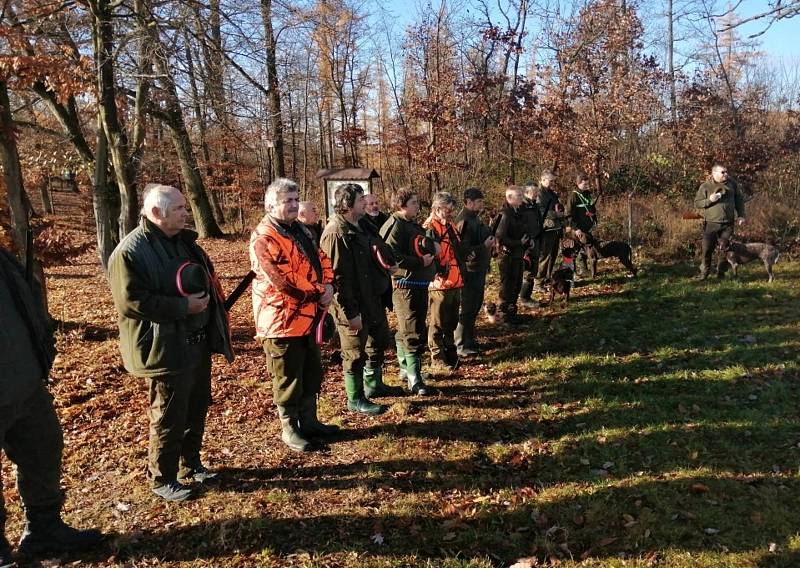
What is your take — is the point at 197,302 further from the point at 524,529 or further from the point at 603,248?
the point at 603,248

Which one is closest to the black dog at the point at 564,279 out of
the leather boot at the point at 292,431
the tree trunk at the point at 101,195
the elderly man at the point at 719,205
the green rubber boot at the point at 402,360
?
the elderly man at the point at 719,205

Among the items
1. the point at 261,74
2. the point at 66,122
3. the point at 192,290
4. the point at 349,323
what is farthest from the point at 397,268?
the point at 66,122

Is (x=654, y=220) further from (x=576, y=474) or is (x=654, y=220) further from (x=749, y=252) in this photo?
(x=576, y=474)

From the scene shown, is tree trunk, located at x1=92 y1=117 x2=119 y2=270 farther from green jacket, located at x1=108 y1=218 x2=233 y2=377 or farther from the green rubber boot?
green jacket, located at x1=108 y1=218 x2=233 y2=377

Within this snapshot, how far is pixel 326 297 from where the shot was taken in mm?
4344

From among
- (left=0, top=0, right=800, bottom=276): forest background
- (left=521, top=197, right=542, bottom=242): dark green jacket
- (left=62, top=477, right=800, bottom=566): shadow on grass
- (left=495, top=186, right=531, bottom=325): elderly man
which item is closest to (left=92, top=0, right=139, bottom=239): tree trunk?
(left=0, top=0, right=800, bottom=276): forest background

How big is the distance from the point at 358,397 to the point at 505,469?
1585 mm

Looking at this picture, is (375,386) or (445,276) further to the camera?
(445,276)

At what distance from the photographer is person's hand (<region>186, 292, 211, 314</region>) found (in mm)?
3471

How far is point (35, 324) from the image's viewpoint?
10.3 feet

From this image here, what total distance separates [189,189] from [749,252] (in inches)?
642

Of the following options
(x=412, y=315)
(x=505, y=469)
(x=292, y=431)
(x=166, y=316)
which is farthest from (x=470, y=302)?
(x=166, y=316)

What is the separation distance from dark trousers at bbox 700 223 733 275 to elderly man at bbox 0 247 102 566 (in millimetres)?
9892

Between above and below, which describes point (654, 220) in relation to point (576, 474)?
above
